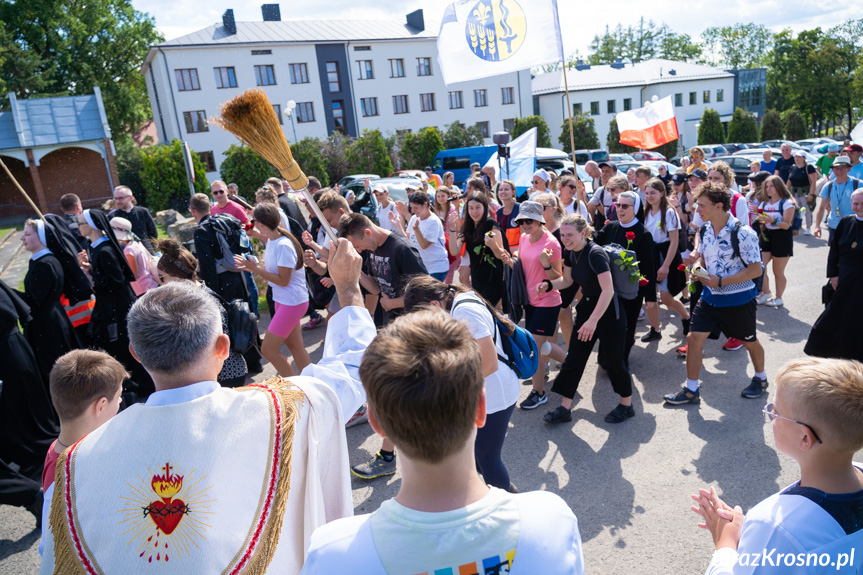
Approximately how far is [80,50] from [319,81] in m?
16.0

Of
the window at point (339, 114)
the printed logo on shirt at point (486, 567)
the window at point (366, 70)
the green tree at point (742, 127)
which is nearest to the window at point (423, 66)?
the window at point (366, 70)

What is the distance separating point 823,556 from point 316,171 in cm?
3172

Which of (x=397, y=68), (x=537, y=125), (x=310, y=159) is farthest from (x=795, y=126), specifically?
(x=310, y=159)

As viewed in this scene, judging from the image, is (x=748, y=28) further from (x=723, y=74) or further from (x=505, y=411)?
(x=505, y=411)

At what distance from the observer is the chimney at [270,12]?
4088 centimetres

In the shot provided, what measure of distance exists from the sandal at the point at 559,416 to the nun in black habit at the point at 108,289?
397 centimetres

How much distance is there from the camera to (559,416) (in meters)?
4.92

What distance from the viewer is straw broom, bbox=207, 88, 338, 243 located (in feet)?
10.8

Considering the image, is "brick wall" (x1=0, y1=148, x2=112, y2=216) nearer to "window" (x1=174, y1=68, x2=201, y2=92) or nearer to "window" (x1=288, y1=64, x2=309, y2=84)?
"window" (x1=174, y1=68, x2=201, y2=92)

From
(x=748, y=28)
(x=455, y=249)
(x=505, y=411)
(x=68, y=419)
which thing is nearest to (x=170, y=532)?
(x=68, y=419)

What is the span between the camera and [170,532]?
152cm

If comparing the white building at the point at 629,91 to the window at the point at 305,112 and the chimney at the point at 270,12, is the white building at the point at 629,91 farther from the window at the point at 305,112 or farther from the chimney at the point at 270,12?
the chimney at the point at 270,12

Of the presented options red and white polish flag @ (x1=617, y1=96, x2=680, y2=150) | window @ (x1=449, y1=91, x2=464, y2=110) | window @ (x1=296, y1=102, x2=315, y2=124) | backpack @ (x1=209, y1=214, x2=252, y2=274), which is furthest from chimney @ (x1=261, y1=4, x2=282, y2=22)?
backpack @ (x1=209, y1=214, x2=252, y2=274)

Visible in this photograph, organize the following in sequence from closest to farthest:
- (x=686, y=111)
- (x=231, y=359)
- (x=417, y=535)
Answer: (x=417, y=535) < (x=231, y=359) < (x=686, y=111)
